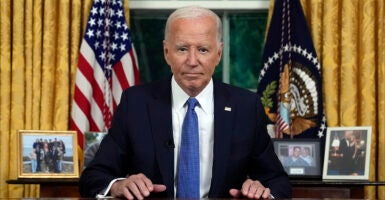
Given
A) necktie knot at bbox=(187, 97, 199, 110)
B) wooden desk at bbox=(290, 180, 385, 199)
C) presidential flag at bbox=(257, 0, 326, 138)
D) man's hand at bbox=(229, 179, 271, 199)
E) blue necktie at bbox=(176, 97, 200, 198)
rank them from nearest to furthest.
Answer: man's hand at bbox=(229, 179, 271, 199)
blue necktie at bbox=(176, 97, 200, 198)
necktie knot at bbox=(187, 97, 199, 110)
wooden desk at bbox=(290, 180, 385, 199)
presidential flag at bbox=(257, 0, 326, 138)

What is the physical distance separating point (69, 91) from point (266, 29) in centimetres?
139

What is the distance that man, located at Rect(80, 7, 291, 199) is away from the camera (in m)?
2.84

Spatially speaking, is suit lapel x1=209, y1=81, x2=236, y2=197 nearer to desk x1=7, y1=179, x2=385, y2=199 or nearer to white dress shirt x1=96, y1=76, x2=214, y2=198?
white dress shirt x1=96, y1=76, x2=214, y2=198

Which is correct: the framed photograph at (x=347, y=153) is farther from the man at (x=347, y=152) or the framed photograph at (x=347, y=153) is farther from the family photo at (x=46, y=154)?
the family photo at (x=46, y=154)

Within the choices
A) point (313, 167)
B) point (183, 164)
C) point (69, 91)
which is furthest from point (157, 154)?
point (69, 91)

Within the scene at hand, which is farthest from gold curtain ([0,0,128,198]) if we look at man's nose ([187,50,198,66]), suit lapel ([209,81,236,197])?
man's nose ([187,50,198,66])

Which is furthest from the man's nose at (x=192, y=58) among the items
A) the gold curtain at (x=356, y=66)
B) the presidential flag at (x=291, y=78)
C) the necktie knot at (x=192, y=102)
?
the gold curtain at (x=356, y=66)

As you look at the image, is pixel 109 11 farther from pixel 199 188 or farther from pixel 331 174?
pixel 199 188

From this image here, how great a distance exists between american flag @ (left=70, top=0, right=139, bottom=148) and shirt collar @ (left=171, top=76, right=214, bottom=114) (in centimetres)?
206

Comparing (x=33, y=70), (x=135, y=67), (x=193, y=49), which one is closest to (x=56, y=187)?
(x=33, y=70)

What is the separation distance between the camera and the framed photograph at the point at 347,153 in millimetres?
4570

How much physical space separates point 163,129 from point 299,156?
1923 mm

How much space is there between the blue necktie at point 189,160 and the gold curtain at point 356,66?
226 cm

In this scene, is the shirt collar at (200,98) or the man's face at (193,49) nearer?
the man's face at (193,49)
